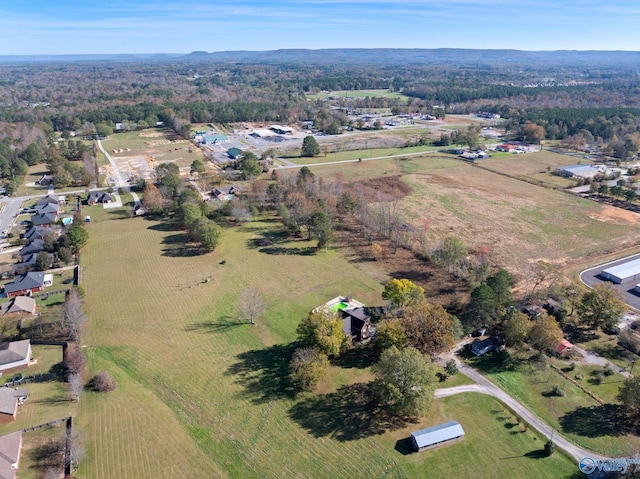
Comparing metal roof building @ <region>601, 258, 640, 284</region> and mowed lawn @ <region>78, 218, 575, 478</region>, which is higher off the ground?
metal roof building @ <region>601, 258, 640, 284</region>

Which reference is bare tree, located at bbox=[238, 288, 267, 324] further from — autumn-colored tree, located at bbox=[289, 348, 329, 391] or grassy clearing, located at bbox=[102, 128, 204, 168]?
grassy clearing, located at bbox=[102, 128, 204, 168]

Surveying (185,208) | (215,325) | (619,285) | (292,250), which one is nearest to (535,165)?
(619,285)

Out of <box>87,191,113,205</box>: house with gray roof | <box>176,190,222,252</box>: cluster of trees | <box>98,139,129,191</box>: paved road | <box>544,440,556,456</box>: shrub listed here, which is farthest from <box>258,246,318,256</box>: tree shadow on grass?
<box>98,139,129,191</box>: paved road

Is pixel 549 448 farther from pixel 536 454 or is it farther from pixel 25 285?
pixel 25 285

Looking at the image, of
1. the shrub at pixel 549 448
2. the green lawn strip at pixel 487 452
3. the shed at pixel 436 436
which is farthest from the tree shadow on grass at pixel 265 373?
the shrub at pixel 549 448

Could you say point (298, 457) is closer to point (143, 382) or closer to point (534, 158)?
point (143, 382)

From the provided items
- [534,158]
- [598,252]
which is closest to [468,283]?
[598,252]
